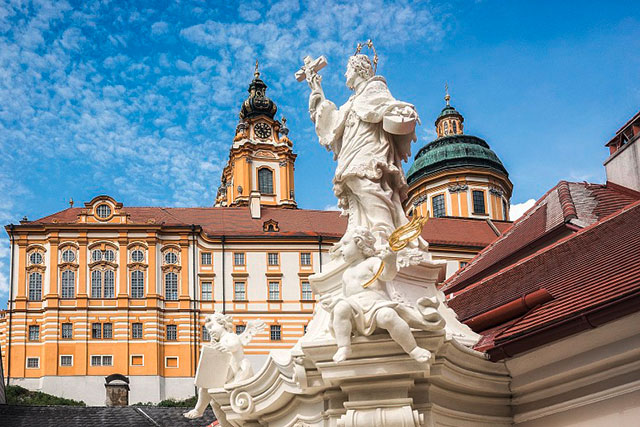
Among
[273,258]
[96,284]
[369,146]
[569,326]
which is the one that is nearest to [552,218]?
[369,146]

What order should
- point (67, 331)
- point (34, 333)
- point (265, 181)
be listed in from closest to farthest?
point (67, 331) → point (34, 333) → point (265, 181)

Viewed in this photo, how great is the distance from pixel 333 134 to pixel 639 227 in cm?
416

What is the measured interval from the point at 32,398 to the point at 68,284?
10238 mm

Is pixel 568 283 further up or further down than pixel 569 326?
further up

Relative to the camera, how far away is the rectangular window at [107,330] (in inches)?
2719

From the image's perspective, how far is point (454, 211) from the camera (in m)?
77.1

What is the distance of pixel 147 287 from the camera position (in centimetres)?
7062

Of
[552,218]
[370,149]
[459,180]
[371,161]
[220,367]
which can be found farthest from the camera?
[459,180]

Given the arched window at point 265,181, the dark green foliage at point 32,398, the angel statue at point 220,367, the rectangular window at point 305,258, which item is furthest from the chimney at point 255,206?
the angel statue at point 220,367

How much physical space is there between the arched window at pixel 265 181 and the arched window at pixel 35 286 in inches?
1129

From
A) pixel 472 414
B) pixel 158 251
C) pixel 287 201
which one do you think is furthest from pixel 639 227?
pixel 287 201

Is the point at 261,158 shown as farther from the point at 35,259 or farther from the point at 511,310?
the point at 511,310

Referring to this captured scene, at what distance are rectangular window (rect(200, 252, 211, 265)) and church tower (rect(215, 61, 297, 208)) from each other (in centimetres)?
2036

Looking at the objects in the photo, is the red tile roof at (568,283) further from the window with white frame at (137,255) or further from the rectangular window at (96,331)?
the window with white frame at (137,255)
